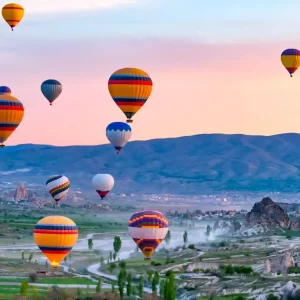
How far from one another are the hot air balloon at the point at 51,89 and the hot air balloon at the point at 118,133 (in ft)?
54.9

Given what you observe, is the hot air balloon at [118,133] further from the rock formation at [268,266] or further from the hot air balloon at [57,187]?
the hot air balloon at [57,187]

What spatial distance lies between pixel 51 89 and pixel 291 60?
2306 centimetres

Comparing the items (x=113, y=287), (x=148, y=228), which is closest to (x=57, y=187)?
(x=113, y=287)

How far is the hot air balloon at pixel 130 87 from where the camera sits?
8956cm

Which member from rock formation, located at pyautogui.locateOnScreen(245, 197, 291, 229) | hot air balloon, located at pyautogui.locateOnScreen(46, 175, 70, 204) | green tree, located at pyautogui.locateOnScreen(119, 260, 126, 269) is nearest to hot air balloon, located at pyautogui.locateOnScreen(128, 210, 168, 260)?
green tree, located at pyautogui.locateOnScreen(119, 260, 126, 269)

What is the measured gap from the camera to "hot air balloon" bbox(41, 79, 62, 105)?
12025 centimetres

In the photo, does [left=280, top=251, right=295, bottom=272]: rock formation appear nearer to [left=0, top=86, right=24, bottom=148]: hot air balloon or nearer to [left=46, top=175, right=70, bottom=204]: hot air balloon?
[left=46, top=175, right=70, bottom=204]: hot air balloon

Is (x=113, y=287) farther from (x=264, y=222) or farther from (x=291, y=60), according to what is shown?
(x=264, y=222)

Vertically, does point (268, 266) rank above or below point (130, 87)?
below

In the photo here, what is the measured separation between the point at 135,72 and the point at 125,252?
47431mm

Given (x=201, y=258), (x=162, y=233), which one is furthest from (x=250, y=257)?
(x=162, y=233)

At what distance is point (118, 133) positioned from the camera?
103m

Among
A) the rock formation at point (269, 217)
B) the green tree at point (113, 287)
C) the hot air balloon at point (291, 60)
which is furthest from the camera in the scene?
the rock formation at point (269, 217)

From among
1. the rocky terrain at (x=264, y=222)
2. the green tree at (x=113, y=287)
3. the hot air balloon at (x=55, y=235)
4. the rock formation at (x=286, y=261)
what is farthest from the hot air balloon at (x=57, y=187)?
the hot air balloon at (x=55, y=235)
